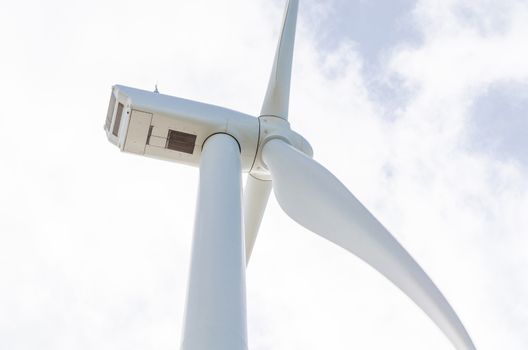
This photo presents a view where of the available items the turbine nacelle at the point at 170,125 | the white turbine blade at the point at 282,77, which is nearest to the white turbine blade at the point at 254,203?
the turbine nacelle at the point at 170,125

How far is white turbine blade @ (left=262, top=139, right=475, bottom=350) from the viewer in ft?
21.9

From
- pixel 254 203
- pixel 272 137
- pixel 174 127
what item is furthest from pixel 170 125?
pixel 254 203

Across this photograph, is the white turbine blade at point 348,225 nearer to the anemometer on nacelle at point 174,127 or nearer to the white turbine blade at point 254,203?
the anemometer on nacelle at point 174,127

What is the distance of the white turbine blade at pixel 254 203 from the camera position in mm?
11148

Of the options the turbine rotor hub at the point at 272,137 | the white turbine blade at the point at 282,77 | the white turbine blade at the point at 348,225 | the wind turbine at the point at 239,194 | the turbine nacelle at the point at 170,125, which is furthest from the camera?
the white turbine blade at the point at 282,77

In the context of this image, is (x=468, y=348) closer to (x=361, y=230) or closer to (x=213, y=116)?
(x=361, y=230)

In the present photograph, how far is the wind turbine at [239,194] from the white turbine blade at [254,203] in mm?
20

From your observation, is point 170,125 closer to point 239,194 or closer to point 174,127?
point 174,127

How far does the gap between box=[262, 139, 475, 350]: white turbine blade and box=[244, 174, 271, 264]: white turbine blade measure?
167 cm

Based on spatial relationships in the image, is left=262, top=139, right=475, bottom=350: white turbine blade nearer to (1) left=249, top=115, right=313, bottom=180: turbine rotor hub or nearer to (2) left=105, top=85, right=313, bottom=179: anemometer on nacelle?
(1) left=249, top=115, right=313, bottom=180: turbine rotor hub

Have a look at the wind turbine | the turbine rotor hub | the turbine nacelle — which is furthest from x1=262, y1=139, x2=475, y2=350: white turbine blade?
the turbine nacelle

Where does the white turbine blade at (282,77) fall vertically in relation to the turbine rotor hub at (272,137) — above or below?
above

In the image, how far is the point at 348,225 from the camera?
7.49 meters

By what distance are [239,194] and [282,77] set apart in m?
4.00
